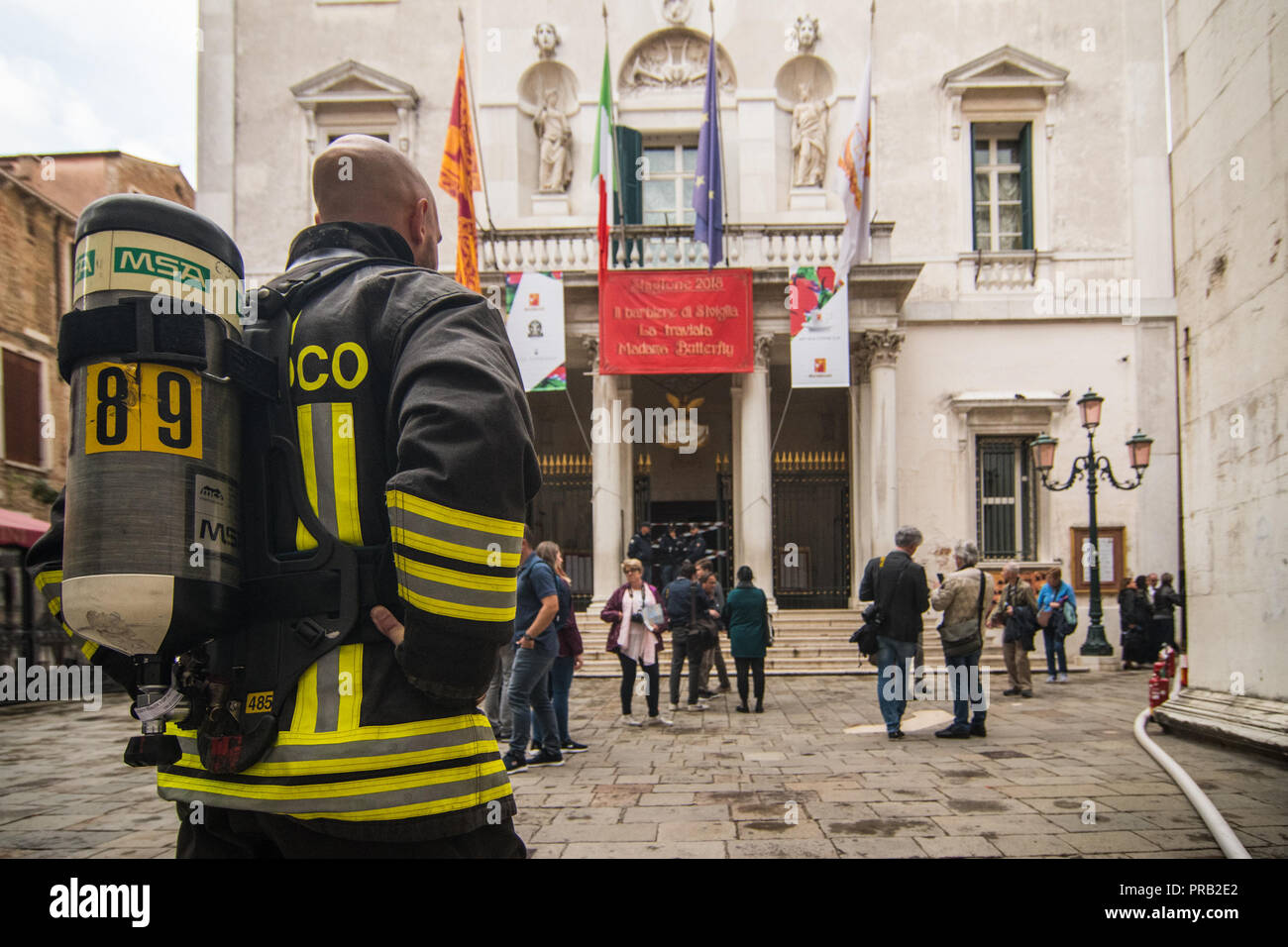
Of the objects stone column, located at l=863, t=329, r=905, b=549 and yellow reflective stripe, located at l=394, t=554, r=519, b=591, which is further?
stone column, located at l=863, t=329, r=905, b=549

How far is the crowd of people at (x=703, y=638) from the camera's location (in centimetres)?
763

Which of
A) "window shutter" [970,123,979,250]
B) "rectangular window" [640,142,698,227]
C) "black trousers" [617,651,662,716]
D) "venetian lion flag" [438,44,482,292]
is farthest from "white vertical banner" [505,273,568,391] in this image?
"window shutter" [970,123,979,250]

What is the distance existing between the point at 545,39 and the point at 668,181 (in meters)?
3.75

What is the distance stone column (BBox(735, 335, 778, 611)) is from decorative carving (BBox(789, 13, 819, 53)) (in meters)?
6.40

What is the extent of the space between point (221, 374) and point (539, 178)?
1847 centimetres

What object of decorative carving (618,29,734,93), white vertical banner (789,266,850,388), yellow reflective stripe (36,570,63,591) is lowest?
yellow reflective stripe (36,570,63,591)

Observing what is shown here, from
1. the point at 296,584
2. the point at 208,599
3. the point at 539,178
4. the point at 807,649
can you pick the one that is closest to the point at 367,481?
the point at 296,584

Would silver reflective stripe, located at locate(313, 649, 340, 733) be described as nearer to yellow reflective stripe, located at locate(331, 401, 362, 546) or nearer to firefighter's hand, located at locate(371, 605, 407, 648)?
firefighter's hand, located at locate(371, 605, 407, 648)

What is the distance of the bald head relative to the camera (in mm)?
2158

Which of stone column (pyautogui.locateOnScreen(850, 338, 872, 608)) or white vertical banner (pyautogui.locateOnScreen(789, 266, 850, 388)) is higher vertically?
white vertical banner (pyautogui.locateOnScreen(789, 266, 850, 388))

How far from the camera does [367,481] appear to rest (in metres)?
1.85

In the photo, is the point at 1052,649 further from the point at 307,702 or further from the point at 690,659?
the point at 307,702

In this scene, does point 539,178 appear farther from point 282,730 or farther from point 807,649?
point 282,730

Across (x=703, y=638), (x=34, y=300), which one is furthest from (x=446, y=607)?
(x=34, y=300)
